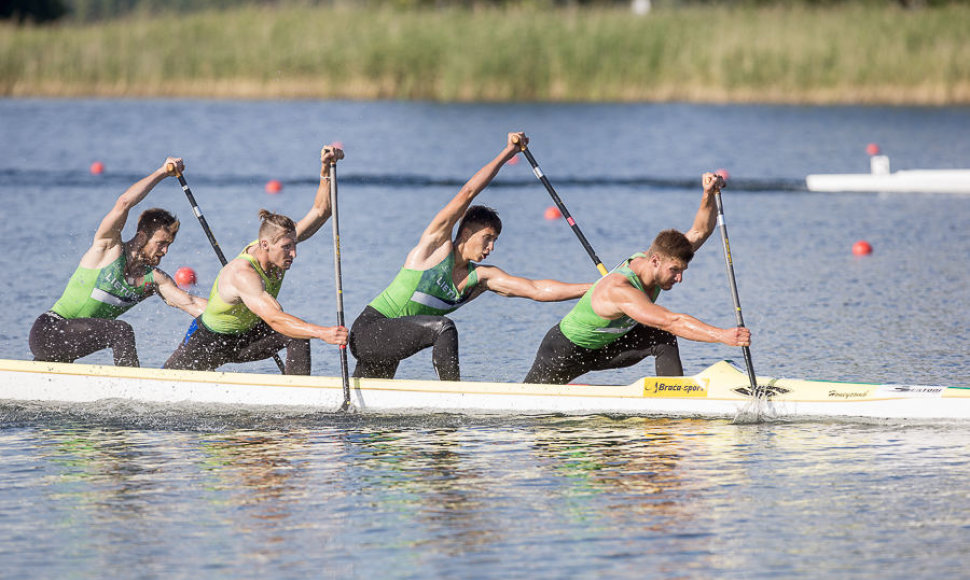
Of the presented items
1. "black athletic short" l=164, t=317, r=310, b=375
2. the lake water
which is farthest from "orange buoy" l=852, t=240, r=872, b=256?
"black athletic short" l=164, t=317, r=310, b=375

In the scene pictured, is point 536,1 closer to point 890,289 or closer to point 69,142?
point 69,142

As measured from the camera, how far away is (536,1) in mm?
46000

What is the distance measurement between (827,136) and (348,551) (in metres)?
24.6

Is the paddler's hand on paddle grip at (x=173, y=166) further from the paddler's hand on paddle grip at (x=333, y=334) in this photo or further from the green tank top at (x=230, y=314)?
the paddler's hand on paddle grip at (x=333, y=334)

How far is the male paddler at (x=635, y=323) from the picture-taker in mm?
8984

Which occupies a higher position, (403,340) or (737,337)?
(403,340)

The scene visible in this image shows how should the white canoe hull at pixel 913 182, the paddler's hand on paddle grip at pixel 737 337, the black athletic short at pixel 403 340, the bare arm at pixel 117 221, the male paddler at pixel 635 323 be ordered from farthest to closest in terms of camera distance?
1. the white canoe hull at pixel 913 182
2. the bare arm at pixel 117 221
3. the black athletic short at pixel 403 340
4. the male paddler at pixel 635 323
5. the paddler's hand on paddle grip at pixel 737 337

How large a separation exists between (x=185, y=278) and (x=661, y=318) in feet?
25.2

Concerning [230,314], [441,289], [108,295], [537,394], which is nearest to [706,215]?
[537,394]

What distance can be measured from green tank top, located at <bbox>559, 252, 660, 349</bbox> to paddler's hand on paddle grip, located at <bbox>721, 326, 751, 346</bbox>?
A: 2.17 feet

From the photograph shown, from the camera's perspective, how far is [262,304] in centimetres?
937

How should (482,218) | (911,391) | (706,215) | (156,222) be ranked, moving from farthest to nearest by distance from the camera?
(706,215), (156,222), (482,218), (911,391)

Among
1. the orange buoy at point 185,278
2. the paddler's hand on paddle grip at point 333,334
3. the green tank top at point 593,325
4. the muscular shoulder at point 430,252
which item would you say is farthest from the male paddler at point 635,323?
the orange buoy at point 185,278

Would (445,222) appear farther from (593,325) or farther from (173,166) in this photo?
(173,166)
